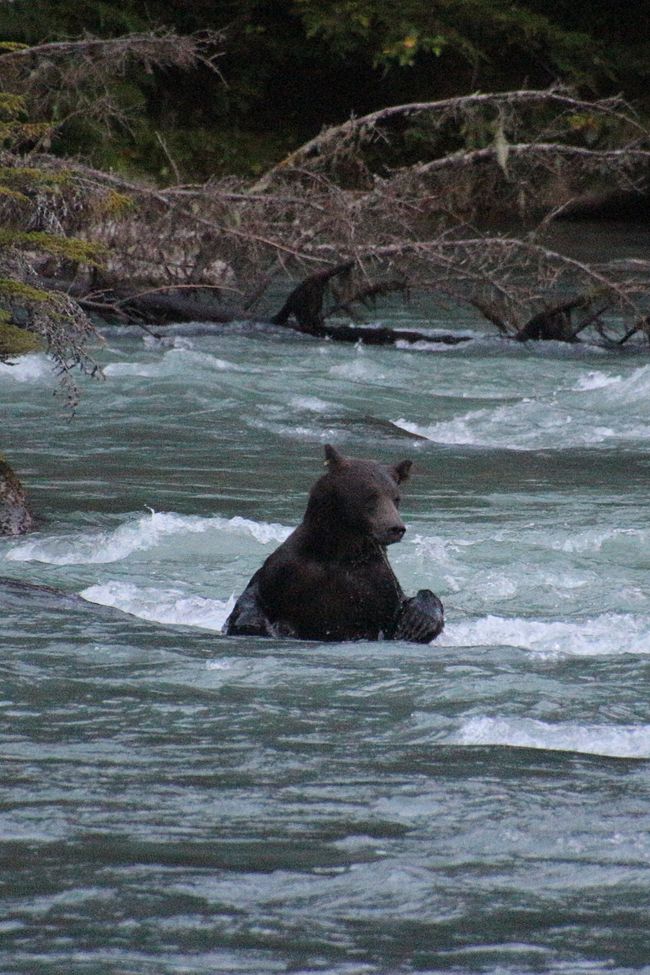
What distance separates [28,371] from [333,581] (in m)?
8.95

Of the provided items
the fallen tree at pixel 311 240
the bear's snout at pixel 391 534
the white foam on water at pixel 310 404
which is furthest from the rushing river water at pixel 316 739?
the fallen tree at pixel 311 240

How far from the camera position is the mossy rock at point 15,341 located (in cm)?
957

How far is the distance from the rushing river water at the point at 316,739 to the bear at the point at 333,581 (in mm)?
257

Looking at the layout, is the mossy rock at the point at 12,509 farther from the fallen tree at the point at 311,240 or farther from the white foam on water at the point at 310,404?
the white foam on water at the point at 310,404

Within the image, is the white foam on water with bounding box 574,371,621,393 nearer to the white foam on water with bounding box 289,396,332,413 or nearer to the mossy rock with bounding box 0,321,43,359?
the white foam on water with bounding box 289,396,332,413

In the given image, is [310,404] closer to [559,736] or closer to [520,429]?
[520,429]

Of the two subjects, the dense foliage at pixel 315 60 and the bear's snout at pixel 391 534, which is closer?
the bear's snout at pixel 391 534

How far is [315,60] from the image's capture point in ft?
103

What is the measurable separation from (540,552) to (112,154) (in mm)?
16807

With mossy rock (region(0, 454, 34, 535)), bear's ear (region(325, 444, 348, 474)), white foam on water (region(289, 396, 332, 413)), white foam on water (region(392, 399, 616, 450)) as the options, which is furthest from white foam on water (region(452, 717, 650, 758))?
white foam on water (region(289, 396, 332, 413))

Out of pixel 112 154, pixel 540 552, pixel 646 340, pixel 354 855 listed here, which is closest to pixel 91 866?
pixel 354 855

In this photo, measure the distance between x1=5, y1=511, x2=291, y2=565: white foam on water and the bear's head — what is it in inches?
87.9

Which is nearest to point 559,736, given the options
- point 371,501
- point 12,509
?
point 371,501

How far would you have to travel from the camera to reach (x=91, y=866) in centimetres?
418
